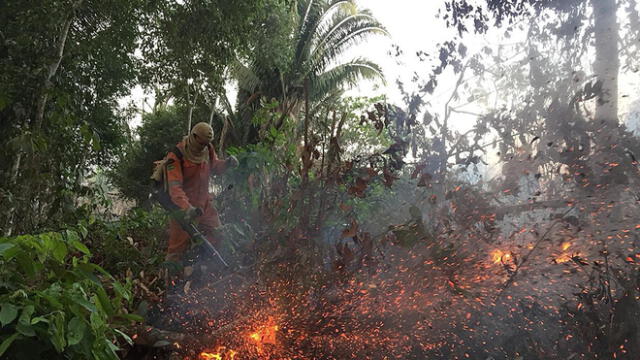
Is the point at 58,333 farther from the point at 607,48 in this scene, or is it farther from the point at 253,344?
the point at 607,48

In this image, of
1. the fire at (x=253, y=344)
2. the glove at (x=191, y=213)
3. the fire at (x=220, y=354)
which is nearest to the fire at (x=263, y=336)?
the fire at (x=253, y=344)

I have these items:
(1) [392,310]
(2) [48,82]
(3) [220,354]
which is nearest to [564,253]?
(1) [392,310]

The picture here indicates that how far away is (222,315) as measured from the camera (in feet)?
12.2

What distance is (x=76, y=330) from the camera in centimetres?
114

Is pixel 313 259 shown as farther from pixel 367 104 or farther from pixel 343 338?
pixel 367 104

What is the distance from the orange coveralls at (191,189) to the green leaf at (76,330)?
3.14 metres

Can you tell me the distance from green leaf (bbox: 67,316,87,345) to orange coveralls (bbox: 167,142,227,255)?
10.3ft

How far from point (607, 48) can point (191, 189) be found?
6.44 m

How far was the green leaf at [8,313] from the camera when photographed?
104 centimetres

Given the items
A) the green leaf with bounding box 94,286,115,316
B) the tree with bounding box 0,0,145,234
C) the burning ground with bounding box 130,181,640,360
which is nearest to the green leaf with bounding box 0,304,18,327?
the green leaf with bounding box 94,286,115,316

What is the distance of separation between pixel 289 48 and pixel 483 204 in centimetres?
858

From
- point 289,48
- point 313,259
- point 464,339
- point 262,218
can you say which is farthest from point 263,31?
point 464,339

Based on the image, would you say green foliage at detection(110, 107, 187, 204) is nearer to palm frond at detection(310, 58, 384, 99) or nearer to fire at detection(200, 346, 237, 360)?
palm frond at detection(310, 58, 384, 99)

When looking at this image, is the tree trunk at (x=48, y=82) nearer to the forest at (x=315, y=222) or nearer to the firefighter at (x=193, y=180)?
the forest at (x=315, y=222)
